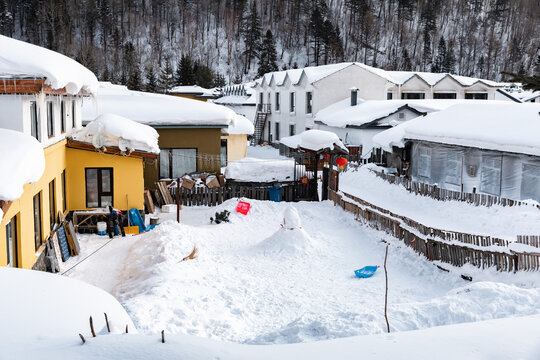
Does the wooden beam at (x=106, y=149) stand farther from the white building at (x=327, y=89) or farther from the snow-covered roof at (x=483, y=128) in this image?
the white building at (x=327, y=89)

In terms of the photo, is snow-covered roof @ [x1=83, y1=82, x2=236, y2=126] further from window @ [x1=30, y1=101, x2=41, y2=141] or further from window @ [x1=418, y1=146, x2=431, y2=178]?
window @ [x1=30, y1=101, x2=41, y2=141]

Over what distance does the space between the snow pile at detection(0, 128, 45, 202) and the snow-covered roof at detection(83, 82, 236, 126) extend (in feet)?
39.6

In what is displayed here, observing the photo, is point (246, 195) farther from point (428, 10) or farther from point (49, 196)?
point (428, 10)

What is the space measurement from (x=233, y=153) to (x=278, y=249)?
16755 millimetres

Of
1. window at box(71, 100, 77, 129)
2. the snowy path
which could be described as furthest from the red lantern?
window at box(71, 100, 77, 129)

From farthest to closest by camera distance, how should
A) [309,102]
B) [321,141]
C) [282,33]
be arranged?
[282,33], [309,102], [321,141]

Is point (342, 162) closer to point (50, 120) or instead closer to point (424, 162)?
point (424, 162)

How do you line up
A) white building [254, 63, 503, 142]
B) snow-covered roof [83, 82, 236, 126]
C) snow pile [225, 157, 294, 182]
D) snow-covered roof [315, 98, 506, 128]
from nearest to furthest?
1. snow pile [225, 157, 294, 182]
2. snow-covered roof [83, 82, 236, 126]
3. snow-covered roof [315, 98, 506, 128]
4. white building [254, 63, 503, 142]

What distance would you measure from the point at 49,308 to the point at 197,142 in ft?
61.7

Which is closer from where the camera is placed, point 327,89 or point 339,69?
point 339,69

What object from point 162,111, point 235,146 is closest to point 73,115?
point 162,111

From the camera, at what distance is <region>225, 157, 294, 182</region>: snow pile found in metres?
23.2

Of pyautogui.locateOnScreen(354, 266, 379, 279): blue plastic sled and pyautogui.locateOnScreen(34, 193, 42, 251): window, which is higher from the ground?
pyautogui.locateOnScreen(34, 193, 42, 251): window

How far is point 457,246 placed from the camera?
1290cm
